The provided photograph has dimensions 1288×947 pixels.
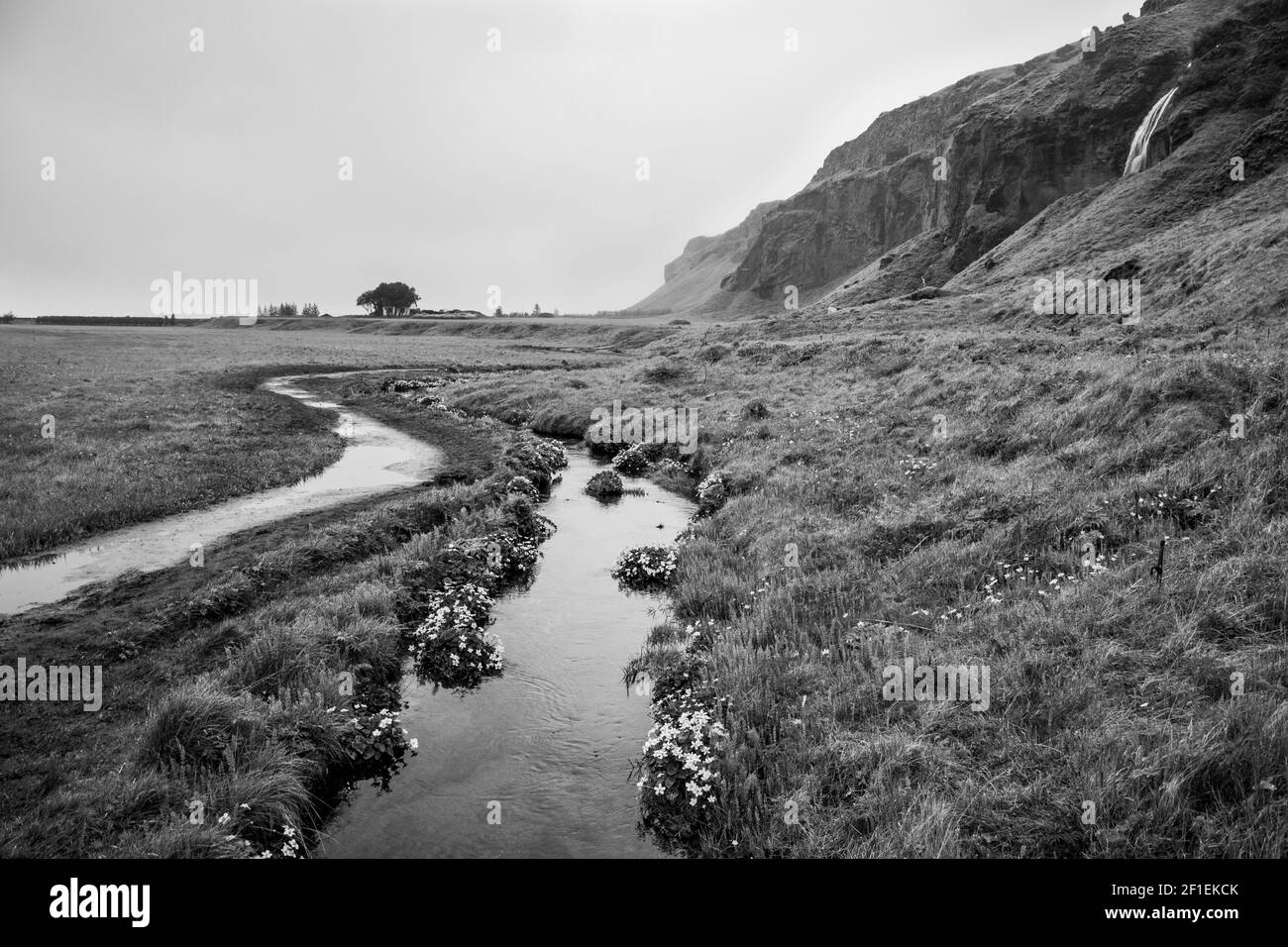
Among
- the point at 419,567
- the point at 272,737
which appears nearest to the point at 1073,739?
the point at 272,737

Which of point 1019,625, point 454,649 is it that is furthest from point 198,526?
point 1019,625

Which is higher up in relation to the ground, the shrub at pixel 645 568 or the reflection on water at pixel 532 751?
the shrub at pixel 645 568

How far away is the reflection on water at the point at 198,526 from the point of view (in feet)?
48.9

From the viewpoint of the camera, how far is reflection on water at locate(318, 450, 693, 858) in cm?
818

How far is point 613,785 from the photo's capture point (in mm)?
9164

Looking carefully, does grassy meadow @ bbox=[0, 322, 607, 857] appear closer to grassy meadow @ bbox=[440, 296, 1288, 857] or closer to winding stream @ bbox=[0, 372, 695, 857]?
winding stream @ bbox=[0, 372, 695, 857]

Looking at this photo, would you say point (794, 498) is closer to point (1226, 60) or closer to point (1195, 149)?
point (1195, 149)

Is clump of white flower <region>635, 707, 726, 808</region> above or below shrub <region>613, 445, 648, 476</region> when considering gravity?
below

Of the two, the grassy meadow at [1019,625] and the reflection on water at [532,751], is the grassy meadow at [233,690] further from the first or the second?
the grassy meadow at [1019,625]

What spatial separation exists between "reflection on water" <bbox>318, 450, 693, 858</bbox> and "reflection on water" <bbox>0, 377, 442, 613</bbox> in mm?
8943

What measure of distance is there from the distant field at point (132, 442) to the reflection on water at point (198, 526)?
850 mm

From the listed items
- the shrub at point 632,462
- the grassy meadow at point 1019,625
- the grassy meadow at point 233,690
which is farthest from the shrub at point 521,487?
the grassy meadow at point 1019,625

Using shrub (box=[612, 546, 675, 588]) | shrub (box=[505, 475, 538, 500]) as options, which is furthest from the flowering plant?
shrub (box=[505, 475, 538, 500])

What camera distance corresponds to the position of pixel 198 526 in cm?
1948
